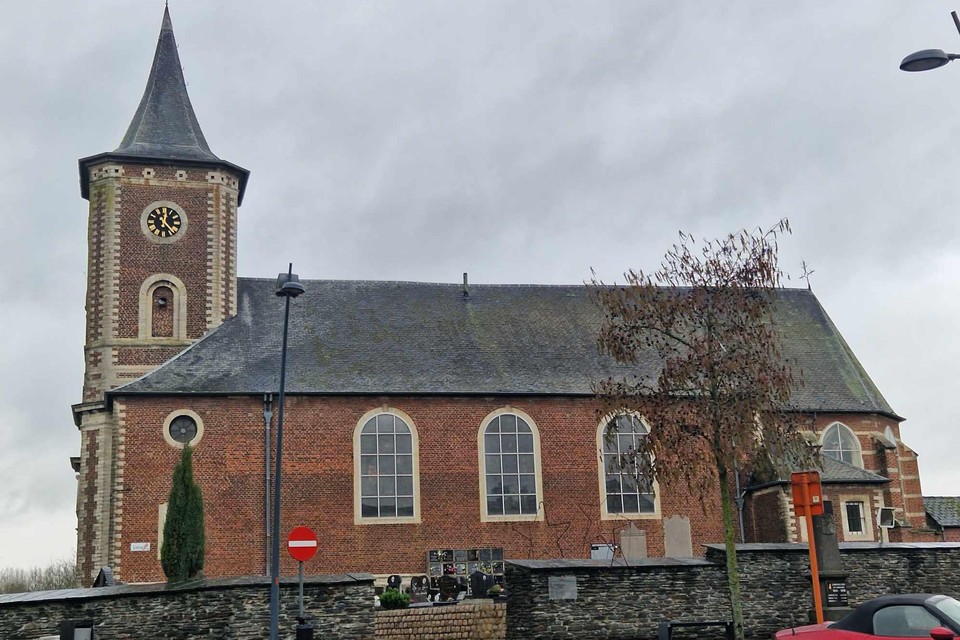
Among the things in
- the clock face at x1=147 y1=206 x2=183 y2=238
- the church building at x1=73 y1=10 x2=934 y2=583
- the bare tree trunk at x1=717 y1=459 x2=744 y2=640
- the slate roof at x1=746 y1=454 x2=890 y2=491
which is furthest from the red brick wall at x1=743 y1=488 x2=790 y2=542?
the clock face at x1=147 y1=206 x2=183 y2=238

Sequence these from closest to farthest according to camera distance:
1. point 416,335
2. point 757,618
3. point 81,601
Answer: point 81,601 < point 757,618 < point 416,335

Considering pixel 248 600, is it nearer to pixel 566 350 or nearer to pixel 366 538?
pixel 366 538

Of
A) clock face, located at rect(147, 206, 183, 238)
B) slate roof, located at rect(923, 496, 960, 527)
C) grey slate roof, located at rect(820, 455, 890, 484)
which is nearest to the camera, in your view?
grey slate roof, located at rect(820, 455, 890, 484)

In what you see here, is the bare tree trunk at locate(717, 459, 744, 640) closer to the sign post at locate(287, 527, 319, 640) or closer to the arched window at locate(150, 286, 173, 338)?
the sign post at locate(287, 527, 319, 640)

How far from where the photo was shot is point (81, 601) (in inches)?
757

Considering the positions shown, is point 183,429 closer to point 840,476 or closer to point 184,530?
point 184,530

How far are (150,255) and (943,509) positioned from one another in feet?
93.1

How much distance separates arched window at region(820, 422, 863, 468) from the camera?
3538 centimetres

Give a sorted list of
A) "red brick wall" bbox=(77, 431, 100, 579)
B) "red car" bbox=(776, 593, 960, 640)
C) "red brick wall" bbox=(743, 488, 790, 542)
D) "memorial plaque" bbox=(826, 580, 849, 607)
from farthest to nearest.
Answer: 1. "red brick wall" bbox=(743, 488, 790, 542)
2. "red brick wall" bbox=(77, 431, 100, 579)
3. "memorial plaque" bbox=(826, 580, 849, 607)
4. "red car" bbox=(776, 593, 960, 640)

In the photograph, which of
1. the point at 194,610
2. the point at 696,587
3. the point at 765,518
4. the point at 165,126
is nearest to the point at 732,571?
the point at 696,587

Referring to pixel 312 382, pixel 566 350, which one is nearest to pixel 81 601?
pixel 312 382

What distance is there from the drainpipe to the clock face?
7308 mm

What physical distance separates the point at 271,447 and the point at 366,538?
3.71 metres

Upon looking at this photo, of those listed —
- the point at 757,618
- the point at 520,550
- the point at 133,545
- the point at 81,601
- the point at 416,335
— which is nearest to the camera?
the point at 81,601
